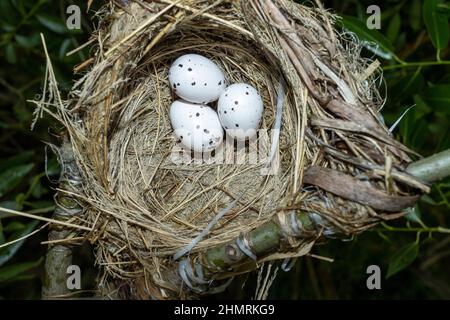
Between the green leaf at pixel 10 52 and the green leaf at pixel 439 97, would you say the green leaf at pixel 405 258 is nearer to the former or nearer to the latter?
the green leaf at pixel 439 97

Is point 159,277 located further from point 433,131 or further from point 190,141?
point 433,131

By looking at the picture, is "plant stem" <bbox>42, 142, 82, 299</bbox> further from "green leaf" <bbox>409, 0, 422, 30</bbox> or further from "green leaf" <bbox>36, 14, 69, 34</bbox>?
"green leaf" <bbox>409, 0, 422, 30</bbox>

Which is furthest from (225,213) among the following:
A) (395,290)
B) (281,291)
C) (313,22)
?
(395,290)

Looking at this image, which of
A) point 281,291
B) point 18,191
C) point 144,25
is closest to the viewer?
point 144,25

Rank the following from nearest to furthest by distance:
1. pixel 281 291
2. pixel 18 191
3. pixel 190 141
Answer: pixel 190 141, pixel 18 191, pixel 281 291

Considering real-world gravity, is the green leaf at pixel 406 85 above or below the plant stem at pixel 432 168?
above

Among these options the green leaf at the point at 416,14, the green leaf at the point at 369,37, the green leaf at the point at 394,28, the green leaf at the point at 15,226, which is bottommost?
the green leaf at the point at 15,226

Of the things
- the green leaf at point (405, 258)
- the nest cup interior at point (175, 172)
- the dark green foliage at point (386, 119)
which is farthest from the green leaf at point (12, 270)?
the green leaf at point (405, 258)

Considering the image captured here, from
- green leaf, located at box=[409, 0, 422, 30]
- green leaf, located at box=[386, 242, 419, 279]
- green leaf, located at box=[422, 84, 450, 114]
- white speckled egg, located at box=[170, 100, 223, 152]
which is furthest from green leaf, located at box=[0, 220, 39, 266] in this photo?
green leaf, located at box=[409, 0, 422, 30]

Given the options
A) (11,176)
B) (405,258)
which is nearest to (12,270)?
(11,176)

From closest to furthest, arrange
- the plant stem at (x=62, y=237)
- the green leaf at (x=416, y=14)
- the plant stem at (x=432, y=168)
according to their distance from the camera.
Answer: the plant stem at (x=432, y=168)
the plant stem at (x=62, y=237)
the green leaf at (x=416, y=14)
